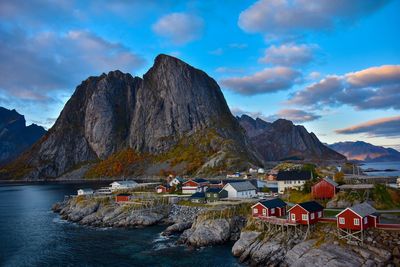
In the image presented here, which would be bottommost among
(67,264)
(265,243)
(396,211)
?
(67,264)

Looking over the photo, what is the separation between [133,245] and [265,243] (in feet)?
75.2

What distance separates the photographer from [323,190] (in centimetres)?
6275

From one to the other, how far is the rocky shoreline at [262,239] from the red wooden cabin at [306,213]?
153 centimetres

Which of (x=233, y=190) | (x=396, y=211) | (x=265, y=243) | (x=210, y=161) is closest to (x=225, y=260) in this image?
(x=265, y=243)

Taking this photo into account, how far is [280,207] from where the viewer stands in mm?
56719

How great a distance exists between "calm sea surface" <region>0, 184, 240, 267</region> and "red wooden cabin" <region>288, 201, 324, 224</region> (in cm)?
1021

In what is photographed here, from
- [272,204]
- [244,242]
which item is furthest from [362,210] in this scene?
[244,242]

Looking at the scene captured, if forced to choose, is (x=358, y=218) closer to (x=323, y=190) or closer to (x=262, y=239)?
(x=262, y=239)

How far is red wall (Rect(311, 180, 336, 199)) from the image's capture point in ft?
203

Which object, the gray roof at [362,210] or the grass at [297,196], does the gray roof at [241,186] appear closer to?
the grass at [297,196]

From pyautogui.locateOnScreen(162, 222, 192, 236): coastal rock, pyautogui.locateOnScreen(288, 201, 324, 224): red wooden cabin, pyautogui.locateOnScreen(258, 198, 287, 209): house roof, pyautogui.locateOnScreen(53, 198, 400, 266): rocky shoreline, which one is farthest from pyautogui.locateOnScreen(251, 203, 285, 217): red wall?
pyautogui.locateOnScreen(162, 222, 192, 236): coastal rock

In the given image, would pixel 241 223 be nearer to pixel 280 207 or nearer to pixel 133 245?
pixel 280 207

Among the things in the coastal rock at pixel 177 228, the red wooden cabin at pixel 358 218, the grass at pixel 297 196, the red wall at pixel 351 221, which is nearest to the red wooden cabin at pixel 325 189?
the grass at pixel 297 196

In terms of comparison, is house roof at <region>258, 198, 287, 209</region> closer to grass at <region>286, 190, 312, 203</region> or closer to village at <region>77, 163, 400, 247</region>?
village at <region>77, 163, 400, 247</region>
